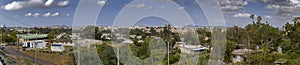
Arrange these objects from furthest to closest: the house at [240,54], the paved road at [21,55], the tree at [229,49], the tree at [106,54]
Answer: the tree at [229,49] → the house at [240,54] → the tree at [106,54] → the paved road at [21,55]

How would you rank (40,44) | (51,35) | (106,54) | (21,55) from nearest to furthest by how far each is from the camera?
1. (21,55)
2. (106,54)
3. (51,35)
4. (40,44)

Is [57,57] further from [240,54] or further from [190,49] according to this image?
[240,54]

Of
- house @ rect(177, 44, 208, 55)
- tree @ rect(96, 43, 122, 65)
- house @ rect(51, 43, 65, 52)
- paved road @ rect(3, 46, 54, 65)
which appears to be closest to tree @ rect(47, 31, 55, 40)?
house @ rect(51, 43, 65, 52)

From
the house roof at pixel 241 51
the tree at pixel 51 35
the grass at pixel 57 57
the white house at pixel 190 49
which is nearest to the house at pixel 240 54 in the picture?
the house roof at pixel 241 51

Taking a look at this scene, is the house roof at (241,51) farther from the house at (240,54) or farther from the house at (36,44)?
the house at (36,44)

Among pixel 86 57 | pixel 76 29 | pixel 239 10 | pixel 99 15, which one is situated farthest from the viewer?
pixel 239 10

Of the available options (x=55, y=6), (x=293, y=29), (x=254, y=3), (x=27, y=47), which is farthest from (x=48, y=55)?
(x=293, y=29)

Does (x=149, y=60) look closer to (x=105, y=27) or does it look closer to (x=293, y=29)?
(x=105, y=27)

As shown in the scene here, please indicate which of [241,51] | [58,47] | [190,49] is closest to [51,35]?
[58,47]

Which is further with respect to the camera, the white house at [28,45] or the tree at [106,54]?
the white house at [28,45]
